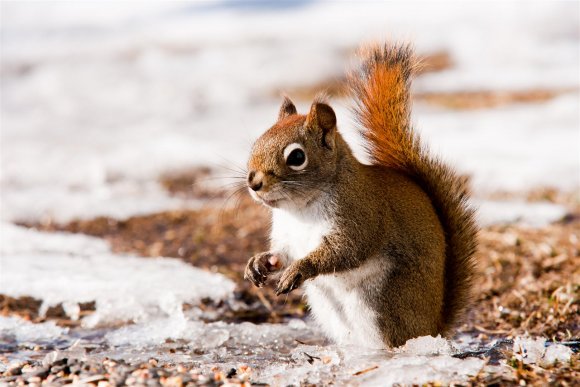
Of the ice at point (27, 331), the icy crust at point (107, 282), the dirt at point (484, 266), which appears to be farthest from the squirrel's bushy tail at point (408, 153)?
the ice at point (27, 331)

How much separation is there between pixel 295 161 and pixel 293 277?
0.40 m

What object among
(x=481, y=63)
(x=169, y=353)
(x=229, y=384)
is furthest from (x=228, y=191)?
(x=481, y=63)

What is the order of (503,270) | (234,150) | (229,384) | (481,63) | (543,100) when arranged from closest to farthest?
1. (229,384)
2. (503,270)
3. (234,150)
4. (543,100)
5. (481,63)

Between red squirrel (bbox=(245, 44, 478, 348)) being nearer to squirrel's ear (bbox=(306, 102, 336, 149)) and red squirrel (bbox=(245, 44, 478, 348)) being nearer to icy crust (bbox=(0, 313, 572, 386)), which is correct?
squirrel's ear (bbox=(306, 102, 336, 149))

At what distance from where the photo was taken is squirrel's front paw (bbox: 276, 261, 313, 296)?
2.51 meters

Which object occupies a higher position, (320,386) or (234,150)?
(234,150)

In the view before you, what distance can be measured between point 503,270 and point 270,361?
178 centimetres

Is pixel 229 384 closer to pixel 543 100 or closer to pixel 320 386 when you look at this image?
pixel 320 386

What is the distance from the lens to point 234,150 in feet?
24.0

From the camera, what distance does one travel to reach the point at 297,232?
8.79 ft

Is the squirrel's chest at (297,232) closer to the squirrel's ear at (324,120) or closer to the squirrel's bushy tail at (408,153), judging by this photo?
the squirrel's ear at (324,120)

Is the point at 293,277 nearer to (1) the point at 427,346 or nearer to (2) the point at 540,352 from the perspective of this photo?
(1) the point at 427,346

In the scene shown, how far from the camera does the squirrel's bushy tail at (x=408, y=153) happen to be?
2.79 metres

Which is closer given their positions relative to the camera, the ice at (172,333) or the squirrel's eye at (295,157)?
the squirrel's eye at (295,157)
